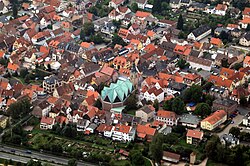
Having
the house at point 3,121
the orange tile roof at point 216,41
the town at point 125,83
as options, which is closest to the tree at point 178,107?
the town at point 125,83

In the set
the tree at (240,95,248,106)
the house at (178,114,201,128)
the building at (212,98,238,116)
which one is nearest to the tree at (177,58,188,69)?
the building at (212,98,238,116)

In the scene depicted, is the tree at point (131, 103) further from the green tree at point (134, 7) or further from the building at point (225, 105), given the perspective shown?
the green tree at point (134, 7)

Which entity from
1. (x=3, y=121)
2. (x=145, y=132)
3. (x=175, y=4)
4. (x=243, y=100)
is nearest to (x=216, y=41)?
(x=175, y=4)

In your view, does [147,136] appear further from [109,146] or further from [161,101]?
[161,101]

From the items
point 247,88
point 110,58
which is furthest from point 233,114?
point 110,58

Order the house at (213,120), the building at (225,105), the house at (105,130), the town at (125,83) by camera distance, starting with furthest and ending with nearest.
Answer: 1. the building at (225,105)
2. the house at (213,120)
3. the house at (105,130)
4. the town at (125,83)

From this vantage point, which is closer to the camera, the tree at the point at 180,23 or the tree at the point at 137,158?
the tree at the point at 137,158

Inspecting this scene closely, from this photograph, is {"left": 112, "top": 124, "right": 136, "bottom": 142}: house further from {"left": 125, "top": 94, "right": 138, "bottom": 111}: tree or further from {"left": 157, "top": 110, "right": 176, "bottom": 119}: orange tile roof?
{"left": 125, "top": 94, "right": 138, "bottom": 111}: tree
